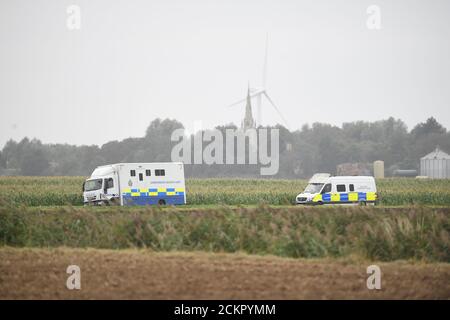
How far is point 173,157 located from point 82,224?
108 m

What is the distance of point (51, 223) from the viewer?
1143 inches

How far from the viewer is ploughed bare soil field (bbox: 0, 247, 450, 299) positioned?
60.4 feet

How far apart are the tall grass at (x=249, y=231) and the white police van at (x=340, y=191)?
61.8 feet

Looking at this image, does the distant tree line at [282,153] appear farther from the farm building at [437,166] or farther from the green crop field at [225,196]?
the green crop field at [225,196]

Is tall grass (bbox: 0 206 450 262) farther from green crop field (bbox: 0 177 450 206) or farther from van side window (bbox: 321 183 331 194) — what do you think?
van side window (bbox: 321 183 331 194)

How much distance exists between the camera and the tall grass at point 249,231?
24938 millimetres

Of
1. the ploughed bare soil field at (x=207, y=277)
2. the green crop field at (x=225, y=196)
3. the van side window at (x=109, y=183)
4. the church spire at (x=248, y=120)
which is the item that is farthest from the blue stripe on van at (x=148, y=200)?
the church spire at (x=248, y=120)


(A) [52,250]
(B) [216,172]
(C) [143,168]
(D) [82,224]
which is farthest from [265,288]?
(B) [216,172]

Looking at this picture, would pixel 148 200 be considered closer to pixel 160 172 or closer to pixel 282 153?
pixel 160 172

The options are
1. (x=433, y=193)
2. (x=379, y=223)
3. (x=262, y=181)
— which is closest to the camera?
(x=379, y=223)

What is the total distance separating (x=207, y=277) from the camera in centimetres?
1992

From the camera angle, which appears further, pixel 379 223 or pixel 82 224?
pixel 82 224
